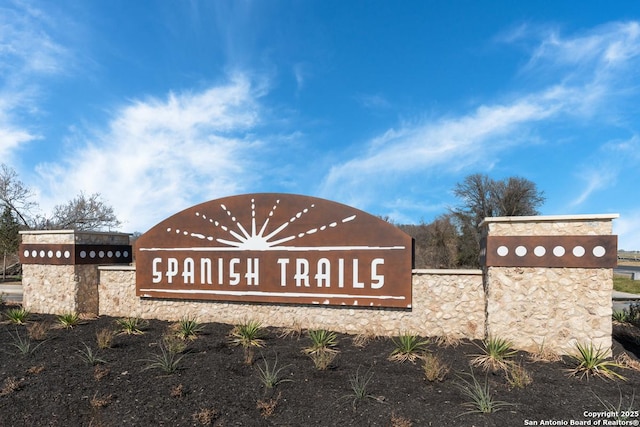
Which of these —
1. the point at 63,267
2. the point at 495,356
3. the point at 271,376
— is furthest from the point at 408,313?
the point at 63,267

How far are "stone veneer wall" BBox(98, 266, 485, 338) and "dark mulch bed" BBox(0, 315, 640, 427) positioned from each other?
0.95 metres

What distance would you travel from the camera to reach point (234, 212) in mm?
10023

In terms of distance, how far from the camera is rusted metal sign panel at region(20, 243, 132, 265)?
11.3 meters

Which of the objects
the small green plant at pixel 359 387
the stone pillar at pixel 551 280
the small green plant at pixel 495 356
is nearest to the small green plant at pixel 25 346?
the small green plant at pixel 359 387

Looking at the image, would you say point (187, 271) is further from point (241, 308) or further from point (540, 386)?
point (540, 386)

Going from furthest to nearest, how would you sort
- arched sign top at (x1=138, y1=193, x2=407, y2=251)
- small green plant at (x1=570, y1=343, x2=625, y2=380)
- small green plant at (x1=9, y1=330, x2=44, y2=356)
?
1. arched sign top at (x1=138, y1=193, x2=407, y2=251)
2. small green plant at (x1=9, y1=330, x2=44, y2=356)
3. small green plant at (x1=570, y1=343, x2=625, y2=380)

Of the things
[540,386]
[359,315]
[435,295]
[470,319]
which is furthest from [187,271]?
[540,386]

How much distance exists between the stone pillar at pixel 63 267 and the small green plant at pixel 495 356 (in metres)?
10.1

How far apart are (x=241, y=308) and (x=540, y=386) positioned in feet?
21.3

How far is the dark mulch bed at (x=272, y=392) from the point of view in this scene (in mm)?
4980

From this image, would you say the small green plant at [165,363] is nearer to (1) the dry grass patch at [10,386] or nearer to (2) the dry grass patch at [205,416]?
(2) the dry grass patch at [205,416]

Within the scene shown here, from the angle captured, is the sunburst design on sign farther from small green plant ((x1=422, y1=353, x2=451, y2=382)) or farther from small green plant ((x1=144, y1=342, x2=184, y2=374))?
small green plant ((x1=422, y1=353, x2=451, y2=382))

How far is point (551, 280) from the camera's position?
7.71 meters

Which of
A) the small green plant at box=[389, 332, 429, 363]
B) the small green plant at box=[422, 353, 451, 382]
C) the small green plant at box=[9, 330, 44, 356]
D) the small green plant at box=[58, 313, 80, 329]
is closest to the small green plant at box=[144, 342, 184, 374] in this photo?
the small green plant at box=[9, 330, 44, 356]
